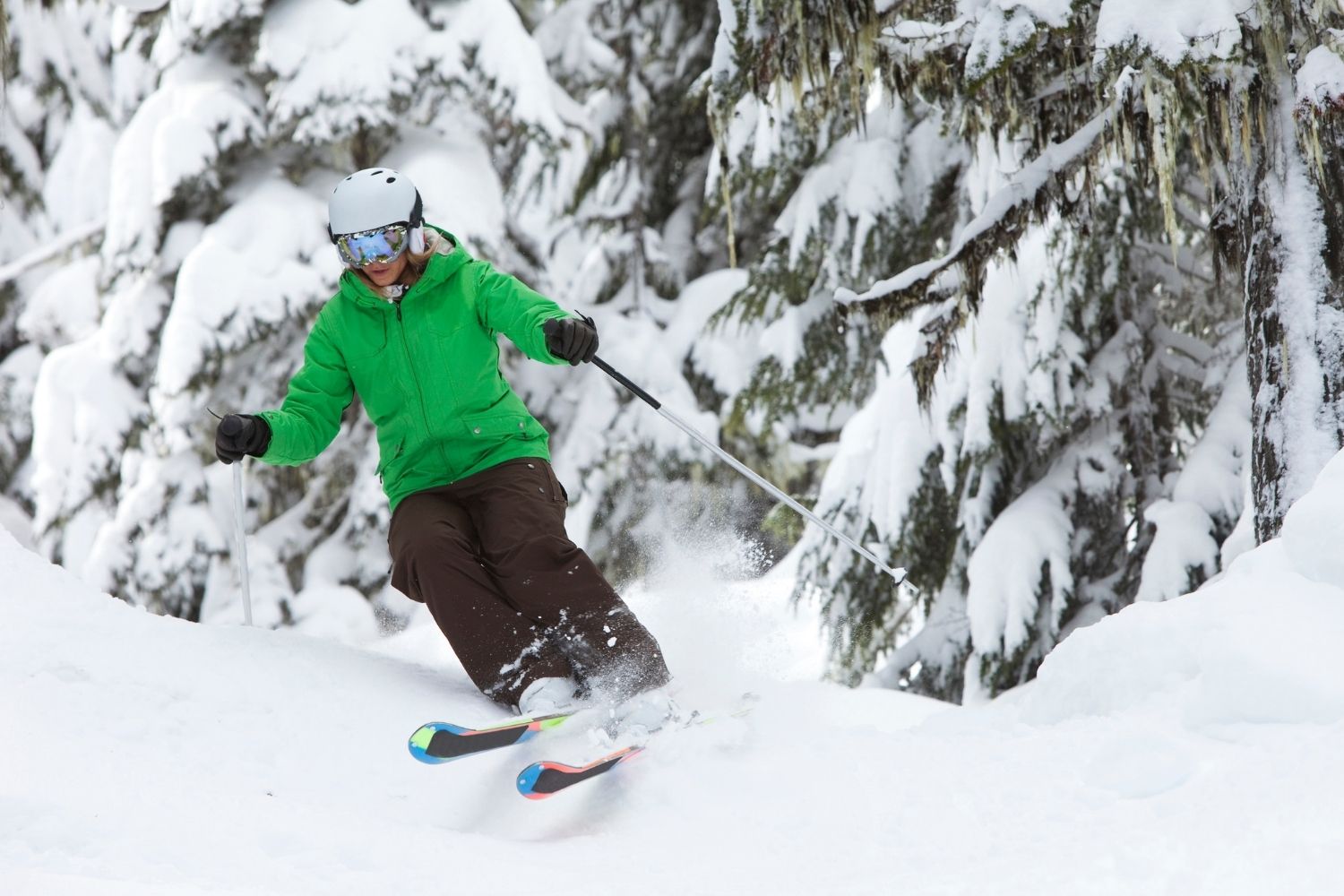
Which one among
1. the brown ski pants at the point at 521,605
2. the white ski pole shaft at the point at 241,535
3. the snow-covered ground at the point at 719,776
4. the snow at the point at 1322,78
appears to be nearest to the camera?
the snow-covered ground at the point at 719,776

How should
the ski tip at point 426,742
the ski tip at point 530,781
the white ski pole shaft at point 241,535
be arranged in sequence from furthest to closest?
the white ski pole shaft at point 241,535 < the ski tip at point 426,742 < the ski tip at point 530,781

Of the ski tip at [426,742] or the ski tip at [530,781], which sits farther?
the ski tip at [426,742]

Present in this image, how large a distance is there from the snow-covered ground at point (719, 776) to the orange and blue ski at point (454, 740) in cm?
16

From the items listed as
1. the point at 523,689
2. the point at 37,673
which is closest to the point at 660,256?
the point at 523,689

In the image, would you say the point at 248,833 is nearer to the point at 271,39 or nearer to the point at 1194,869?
the point at 1194,869

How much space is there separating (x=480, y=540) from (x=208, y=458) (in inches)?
270

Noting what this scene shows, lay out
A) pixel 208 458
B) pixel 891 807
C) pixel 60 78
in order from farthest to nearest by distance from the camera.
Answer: pixel 60 78
pixel 208 458
pixel 891 807

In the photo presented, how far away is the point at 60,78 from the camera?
1461 centimetres

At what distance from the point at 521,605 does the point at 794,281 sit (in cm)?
355

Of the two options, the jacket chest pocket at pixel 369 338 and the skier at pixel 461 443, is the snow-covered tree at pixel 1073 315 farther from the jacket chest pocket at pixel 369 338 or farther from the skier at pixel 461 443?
the jacket chest pocket at pixel 369 338

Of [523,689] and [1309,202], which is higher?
[1309,202]

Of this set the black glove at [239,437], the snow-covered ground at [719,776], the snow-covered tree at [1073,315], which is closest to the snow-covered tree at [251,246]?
the snow-covered tree at [1073,315]

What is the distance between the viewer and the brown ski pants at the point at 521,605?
3.88 meters

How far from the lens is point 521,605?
4000 millimetres
